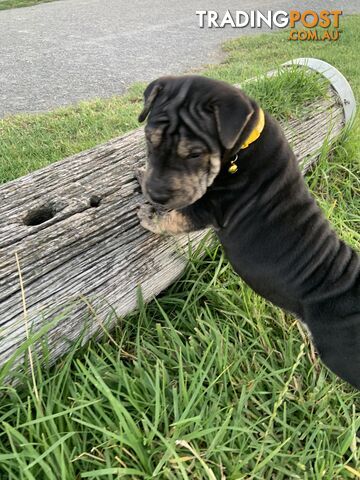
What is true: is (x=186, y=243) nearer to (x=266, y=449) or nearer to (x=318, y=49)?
(x=266, y=449)

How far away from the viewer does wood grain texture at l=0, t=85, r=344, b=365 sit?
2.14 metres

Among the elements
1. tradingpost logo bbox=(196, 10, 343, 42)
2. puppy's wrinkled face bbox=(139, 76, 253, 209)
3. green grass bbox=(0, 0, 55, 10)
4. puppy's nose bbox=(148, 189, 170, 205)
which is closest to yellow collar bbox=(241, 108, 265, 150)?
puppy's wrinkled face bbox=(139, 76, 253, 209)

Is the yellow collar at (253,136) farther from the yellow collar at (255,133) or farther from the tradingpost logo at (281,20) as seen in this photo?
the tradingpost logo at (281,20)

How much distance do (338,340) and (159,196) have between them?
1.20m

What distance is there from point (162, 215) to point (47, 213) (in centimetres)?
63

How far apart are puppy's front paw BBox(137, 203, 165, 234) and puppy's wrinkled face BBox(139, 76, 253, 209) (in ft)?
0.89

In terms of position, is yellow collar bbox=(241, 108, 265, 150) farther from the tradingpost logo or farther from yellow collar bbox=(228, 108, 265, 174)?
the tradingpost logo

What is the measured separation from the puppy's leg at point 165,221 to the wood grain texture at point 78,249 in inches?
2.4

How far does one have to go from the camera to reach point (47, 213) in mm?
2436

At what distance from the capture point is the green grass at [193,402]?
1.89 m

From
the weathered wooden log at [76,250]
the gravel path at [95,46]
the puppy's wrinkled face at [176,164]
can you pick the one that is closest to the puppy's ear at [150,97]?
the puppy's wrinkled face at [176,164]

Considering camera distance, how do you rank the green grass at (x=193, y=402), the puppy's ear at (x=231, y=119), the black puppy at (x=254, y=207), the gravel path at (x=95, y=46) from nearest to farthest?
the green grass at (x=193, y=402)
the puppy's ear at (x=231, y=119)
the black puppy at (x=254, y=207)
the gravel path at (x=95, y=46)

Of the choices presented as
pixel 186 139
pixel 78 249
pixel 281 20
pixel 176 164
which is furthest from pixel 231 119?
pixel 281 20

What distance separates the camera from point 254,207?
8.00 feet
